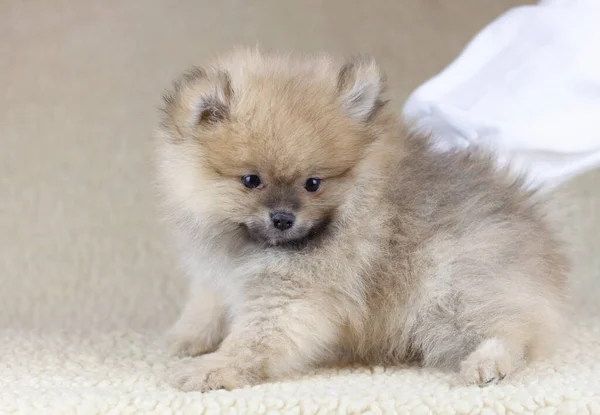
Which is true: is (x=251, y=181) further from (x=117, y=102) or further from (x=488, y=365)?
(x=117, y=102)

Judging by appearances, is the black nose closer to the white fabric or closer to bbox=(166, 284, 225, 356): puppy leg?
bbox=(166, 284, 225, 356): puppy leg

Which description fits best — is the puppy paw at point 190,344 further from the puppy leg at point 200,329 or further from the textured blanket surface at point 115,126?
the textured blanket surface at point 115,126

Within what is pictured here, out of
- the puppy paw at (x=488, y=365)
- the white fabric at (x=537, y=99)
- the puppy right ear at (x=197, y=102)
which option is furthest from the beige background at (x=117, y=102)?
the puppy paw at (x=488, y=365)

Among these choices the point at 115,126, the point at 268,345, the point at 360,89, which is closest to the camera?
the point at 268,345

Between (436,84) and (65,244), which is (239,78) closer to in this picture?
(436,84)

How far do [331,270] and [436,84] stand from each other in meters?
1.19

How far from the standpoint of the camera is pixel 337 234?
7.48ft

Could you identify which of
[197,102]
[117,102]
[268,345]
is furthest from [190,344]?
[117,102]

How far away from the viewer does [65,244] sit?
3668 millimetres

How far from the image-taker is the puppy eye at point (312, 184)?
2.18m

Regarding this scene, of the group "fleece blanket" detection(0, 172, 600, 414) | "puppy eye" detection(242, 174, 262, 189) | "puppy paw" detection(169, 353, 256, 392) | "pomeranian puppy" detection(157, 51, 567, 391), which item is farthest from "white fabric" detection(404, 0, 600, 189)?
"puppy paw" detection(169, 353, 256, 392)

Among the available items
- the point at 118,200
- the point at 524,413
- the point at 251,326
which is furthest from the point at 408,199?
the point at 118,200

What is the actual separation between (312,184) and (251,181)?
0.16 metres

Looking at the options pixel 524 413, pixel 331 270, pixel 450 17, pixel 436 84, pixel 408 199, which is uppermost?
pixel 450 17
